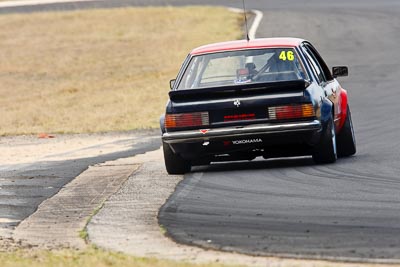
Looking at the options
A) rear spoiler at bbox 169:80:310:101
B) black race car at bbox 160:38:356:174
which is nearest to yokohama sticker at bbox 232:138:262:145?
black race car at bbox 160:38:356:174

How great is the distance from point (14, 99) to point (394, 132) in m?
15.0

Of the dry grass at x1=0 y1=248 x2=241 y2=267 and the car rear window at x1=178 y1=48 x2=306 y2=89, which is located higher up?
the dry grass at x1=0 y1=248 x2=241 y2=267

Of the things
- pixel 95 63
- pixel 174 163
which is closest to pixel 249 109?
pixel 174 163

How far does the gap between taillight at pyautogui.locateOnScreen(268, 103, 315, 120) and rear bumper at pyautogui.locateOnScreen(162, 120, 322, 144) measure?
0.07 meters

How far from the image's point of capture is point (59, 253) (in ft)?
29.1

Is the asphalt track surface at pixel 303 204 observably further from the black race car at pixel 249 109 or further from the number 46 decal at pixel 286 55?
the number 46 decal at pixel 286 55

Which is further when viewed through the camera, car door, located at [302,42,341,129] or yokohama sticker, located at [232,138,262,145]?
car door, located at [302,42,341,129]

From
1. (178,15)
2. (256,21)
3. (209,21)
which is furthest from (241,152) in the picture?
(178,15)

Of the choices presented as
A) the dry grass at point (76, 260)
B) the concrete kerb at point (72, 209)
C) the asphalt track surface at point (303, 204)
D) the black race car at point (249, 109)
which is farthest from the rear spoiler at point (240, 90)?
the dry grass at point (76, 260)

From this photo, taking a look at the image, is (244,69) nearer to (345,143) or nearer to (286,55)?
(286,55)

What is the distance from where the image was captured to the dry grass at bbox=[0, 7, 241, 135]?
25547 millimetres

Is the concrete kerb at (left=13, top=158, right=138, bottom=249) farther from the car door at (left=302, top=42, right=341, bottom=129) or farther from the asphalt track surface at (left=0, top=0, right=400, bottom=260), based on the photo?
the car door at (left=302, top=42, right=341, bottom=129)

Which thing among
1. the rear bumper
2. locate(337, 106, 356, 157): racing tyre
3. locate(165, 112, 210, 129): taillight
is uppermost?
locate(165, 112, 210, 129): taillight

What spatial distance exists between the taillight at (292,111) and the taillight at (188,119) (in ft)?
2.18
